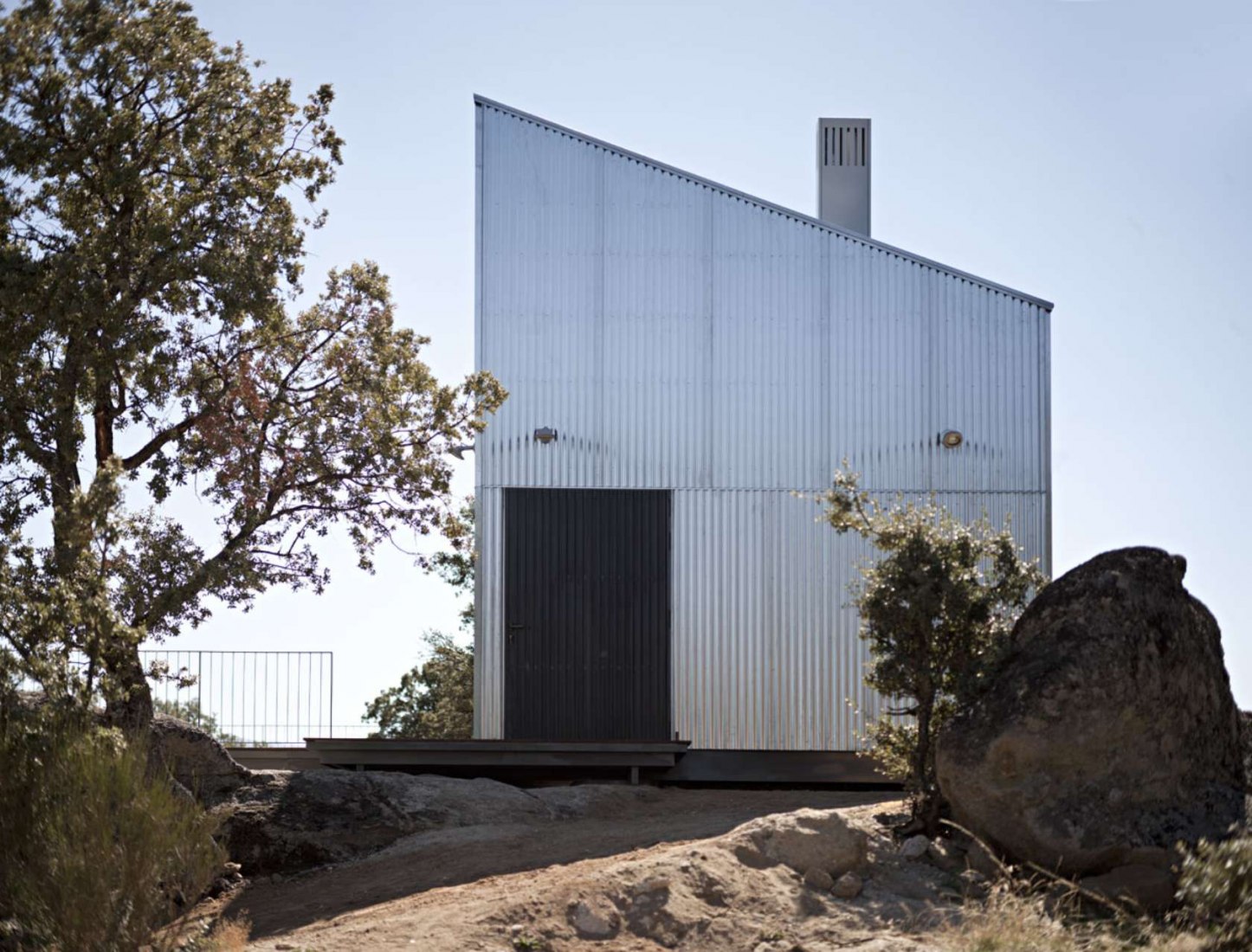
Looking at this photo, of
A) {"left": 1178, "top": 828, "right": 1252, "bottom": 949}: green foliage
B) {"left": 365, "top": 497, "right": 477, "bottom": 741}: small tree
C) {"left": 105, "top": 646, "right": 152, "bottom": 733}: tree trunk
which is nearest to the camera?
{"left": 1178, "top": 828, "right": 1252, "bottom": 949}: green foliage

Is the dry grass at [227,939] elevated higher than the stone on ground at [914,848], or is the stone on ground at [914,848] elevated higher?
the stone on ground at [914,848]

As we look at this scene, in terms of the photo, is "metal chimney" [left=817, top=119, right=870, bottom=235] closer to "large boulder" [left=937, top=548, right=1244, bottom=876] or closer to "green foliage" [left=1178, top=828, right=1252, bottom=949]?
"large boulder" [left=937, top=548, right=1244, bottom=876]

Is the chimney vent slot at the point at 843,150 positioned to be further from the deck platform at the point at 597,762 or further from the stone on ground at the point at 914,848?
the stone on ground at the point at 914,848

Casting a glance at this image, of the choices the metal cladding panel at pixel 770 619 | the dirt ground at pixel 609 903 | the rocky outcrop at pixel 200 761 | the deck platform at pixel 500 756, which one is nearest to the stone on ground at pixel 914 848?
the dirt ground at pixel 609 903

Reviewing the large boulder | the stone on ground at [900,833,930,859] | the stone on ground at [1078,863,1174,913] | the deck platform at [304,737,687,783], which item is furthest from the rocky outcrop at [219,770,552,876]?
the stone on ground at [1078,863,1174,913]

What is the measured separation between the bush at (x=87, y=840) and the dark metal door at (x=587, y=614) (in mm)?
8435

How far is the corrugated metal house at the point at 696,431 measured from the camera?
17.5 metres

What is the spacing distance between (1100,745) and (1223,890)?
186 cm

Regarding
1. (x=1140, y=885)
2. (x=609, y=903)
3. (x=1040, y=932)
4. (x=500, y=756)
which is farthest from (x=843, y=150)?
(x=1040, y=932)

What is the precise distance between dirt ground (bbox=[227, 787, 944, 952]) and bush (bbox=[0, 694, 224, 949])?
26.8 inches

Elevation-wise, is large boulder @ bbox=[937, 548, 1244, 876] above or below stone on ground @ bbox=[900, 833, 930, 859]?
above

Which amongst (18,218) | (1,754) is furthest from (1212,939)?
(18,218)

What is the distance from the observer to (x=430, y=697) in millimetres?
28688

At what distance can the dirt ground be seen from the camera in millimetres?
8133
